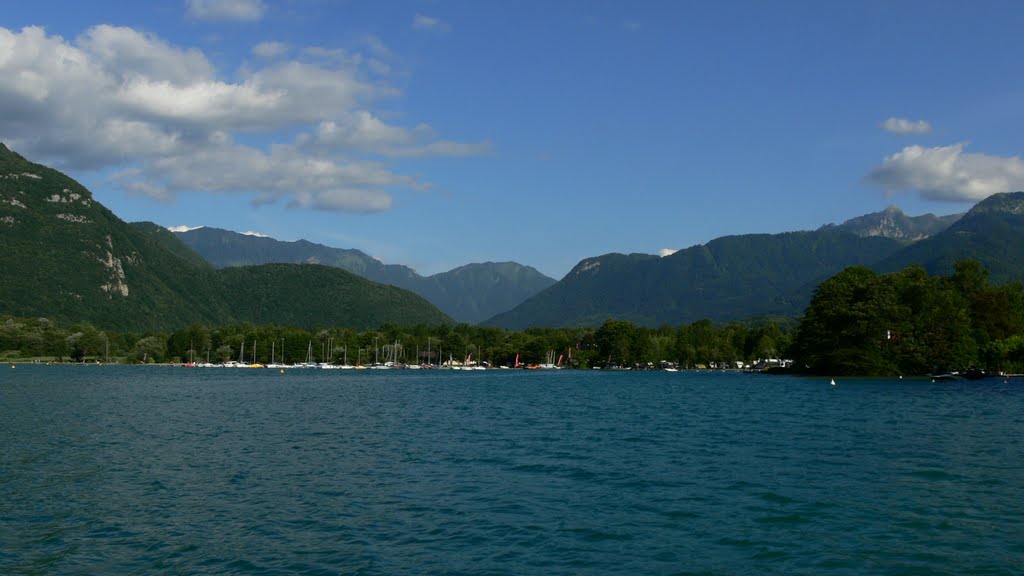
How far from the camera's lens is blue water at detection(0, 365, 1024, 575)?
22047mm

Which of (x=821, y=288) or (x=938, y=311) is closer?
(x=938, y=311)

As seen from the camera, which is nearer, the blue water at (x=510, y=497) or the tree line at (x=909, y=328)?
the blue water at (x=510, y=497)

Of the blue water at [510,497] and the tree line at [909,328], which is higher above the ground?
the tree line at [909,328]

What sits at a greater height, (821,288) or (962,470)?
(821,288)

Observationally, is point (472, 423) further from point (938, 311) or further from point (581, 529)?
point (938, 311)

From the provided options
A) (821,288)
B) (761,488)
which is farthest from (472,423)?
(821,288)

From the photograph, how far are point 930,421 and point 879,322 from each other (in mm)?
92327

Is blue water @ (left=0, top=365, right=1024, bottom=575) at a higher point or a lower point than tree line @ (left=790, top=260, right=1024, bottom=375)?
lower

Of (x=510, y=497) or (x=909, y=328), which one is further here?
(x=909, y=328)

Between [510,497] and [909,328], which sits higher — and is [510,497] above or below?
below

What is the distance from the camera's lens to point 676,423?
6281 centimetres

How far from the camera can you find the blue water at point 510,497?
22047mm

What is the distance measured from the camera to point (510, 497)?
3078 cm

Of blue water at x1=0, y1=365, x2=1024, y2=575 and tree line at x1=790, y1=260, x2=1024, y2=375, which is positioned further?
tree line at x1=790, y1=260, x2=1024, y2=375
